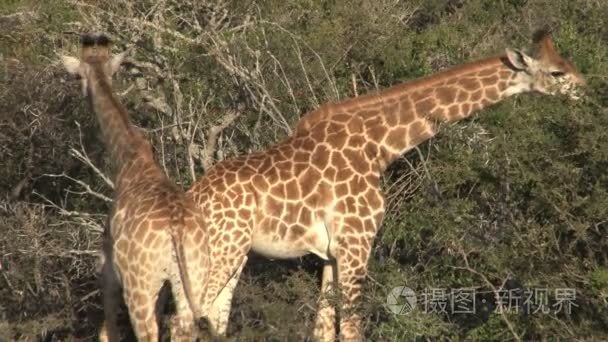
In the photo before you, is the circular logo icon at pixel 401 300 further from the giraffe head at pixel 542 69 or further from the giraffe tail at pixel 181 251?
the giraffe head at pixel 542 69

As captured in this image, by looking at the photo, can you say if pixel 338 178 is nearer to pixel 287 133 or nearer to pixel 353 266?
pixel 353 266

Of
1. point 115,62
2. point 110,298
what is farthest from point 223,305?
point 115,62

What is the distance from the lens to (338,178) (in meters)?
8.95

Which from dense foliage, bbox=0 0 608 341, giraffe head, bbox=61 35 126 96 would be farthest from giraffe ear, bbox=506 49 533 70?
giraffe head, bbox=61 35 126 96

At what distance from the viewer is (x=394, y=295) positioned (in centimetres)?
866

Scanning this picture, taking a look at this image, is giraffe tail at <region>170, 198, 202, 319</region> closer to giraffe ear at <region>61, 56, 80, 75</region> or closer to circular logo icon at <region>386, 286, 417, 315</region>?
circular logo icon at <region>386, 286, 417, 315</region>

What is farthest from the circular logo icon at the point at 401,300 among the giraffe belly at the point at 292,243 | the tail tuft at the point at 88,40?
the tail tuft at the point at 88,40

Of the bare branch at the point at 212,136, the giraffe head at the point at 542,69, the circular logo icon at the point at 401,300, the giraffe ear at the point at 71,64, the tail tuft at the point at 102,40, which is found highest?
the tail tuft at the point at 102,40

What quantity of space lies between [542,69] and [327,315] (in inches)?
92.6

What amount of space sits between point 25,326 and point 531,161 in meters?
3.80

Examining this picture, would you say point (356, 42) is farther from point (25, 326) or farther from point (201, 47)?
point (25, 326)

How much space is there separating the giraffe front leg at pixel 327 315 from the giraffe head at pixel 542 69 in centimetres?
193

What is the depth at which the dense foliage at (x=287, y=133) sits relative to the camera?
825 cm

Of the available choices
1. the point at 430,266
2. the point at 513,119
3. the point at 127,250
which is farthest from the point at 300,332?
the point at 513,119
